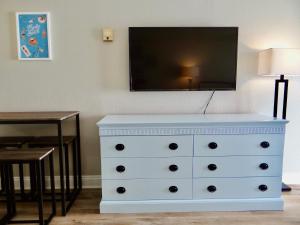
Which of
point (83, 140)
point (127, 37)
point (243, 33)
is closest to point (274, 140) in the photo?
point (243, 33)

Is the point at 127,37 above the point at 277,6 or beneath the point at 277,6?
beneath

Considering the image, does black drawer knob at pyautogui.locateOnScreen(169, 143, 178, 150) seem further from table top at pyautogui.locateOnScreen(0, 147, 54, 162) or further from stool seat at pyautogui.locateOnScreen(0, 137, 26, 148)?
stool seat at pyautogui.locateOnScreen(0, 137, 26, 148)

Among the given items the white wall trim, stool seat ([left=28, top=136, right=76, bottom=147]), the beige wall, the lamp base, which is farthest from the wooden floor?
the beige wall

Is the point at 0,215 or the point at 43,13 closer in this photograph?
the point at 0,215

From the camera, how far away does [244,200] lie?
2.03 meters

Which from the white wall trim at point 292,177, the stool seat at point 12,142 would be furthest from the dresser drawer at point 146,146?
the white wall trim at point 292,177

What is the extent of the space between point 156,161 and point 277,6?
1.93 m

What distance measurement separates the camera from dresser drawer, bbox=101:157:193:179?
1.97m

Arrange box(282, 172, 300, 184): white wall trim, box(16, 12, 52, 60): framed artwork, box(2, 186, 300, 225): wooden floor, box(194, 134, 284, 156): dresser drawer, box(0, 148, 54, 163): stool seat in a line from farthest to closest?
box(282, 172, 300, 184): white wall trim < box(16, 12, 52, 60): framed artwork < box(194, 134, 284, 156): dresser drawer < box(2, 186, 300, 225): wooden floor < box(0, 148, 54, 163): stool seat

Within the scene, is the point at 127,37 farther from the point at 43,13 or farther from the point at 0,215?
the point at 0,215

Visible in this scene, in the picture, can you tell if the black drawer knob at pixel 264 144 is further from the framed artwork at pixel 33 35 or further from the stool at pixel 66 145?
the framed artwork at pixel 33 35

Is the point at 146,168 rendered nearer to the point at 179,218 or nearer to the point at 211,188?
the point at 179,218

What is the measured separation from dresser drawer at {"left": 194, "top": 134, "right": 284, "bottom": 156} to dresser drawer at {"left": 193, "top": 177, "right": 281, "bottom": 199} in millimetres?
238

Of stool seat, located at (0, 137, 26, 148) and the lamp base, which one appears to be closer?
stool seat, located at (0, 137, 26, 148)
